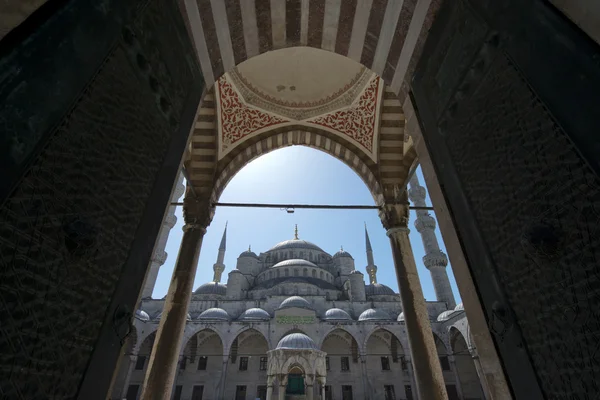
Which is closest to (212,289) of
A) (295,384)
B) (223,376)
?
(223,376)

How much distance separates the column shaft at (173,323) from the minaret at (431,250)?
59.2 feet

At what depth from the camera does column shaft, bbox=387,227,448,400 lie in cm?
449

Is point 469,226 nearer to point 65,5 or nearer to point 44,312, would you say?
point 44,312

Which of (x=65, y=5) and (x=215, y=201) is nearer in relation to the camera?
(x=65, y=5)

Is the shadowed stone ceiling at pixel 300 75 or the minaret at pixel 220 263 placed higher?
the minaret at pixel 220 263

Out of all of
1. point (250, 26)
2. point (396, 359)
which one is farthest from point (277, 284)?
point (250, 26)

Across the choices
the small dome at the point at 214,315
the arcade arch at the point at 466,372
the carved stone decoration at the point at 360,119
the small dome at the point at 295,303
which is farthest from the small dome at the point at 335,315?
the carved stone decoration at the point at 360,119

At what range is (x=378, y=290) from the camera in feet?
99.3

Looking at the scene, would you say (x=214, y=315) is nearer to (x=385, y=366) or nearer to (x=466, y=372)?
(x=385, y=366)

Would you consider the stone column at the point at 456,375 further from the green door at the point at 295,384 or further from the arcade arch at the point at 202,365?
the arcade arch at the point at 202,365

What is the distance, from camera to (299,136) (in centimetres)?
719

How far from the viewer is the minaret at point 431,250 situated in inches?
837

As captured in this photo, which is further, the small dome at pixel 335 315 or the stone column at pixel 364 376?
the small dome at pixel 335 315

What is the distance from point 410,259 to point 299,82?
4.19m
